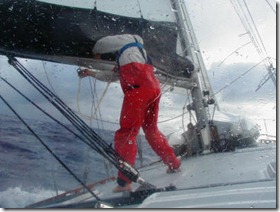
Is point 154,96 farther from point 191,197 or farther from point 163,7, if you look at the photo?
point 163,7

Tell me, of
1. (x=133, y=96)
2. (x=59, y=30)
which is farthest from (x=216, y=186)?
(x=59, y=30)

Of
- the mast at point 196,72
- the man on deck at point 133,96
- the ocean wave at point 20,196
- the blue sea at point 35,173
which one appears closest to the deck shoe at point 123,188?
the man on deck at point 133,96

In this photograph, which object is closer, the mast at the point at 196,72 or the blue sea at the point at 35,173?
the blue sea at the point at 35,173

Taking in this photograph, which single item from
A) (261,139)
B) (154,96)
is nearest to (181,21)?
(261,139)

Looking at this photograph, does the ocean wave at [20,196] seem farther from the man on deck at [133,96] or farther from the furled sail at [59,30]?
the furled sail at [59,30]

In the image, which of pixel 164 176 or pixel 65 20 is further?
pixel 164 176

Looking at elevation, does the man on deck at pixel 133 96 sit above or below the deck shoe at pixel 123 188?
above

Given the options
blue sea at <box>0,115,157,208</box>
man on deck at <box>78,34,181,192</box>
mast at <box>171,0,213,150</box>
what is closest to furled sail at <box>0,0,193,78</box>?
man on deck at <box>78,34,181,192</box>

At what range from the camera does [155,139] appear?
177 centimetres

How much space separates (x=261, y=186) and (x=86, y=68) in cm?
113

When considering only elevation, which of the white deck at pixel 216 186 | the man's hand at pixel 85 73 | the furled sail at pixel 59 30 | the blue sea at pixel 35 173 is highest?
the furled sail at pixel 59 30

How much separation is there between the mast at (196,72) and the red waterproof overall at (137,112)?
0.80m

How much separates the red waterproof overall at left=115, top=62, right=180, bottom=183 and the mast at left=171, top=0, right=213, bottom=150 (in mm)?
796

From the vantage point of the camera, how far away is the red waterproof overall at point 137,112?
1559mm
